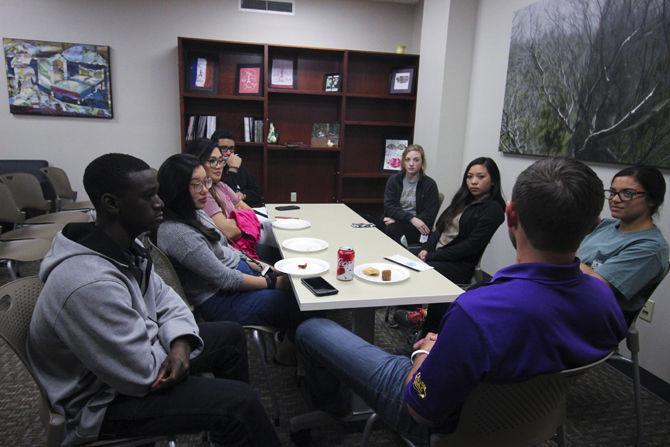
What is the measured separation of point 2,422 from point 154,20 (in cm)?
400

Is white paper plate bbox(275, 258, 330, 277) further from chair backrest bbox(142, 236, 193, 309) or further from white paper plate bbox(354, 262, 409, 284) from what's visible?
chair backrest bbox(142, 236, 193, 309)

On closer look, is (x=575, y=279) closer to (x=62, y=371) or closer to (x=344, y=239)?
(x=62, y=371)

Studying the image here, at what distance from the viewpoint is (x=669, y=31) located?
2.08 m

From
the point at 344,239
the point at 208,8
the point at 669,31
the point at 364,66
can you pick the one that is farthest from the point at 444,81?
the point at 208,8

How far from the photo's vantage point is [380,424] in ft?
6.05

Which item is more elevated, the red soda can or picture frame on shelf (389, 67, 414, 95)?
picture frame on shelf (389, 67, 414, 95)

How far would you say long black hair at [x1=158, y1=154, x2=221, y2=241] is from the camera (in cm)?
175

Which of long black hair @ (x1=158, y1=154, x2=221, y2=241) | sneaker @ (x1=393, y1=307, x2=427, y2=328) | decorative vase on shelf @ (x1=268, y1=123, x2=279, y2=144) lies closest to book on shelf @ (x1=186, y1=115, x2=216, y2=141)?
decorative vase on shelf @ (x1=268, y1=123, x2=279, y2=144)

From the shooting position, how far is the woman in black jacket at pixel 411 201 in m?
3.31

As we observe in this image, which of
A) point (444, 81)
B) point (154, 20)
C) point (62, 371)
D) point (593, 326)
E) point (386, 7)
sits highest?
point (386, 7)

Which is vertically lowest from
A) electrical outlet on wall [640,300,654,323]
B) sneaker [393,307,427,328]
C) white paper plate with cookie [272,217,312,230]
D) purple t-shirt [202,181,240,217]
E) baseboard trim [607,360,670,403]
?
baseboard trim [607,360,670,403]

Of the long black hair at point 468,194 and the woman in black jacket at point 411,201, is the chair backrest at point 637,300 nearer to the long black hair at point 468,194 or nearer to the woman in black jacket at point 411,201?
the long black hair at point 468,194

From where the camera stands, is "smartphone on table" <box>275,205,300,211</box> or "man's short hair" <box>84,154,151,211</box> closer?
"man's short hair" <box>84,154,151,211</box>

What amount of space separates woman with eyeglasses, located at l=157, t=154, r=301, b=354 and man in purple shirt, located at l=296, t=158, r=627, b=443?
949mm
